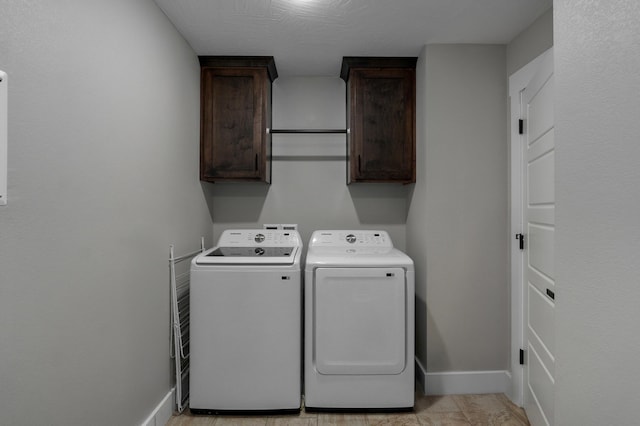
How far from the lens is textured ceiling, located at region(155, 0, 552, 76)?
1.96 m

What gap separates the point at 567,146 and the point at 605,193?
205 millimetres

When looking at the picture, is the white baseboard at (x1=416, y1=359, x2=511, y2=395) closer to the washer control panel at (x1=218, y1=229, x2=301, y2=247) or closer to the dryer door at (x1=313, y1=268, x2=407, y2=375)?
the dryer door at (x1=313, y1=268, x2=407, y2=375)

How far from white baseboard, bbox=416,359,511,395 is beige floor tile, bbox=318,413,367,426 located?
1.82 ft

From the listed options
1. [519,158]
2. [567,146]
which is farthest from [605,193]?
[519,158]

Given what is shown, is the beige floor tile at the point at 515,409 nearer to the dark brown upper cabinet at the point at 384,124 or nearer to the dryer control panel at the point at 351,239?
the dryer control panel at the point at 351,239

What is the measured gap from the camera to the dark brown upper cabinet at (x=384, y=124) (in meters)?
2.65

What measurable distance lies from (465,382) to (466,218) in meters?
1.10

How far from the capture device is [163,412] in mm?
2037

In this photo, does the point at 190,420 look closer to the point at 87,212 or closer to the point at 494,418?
the point at 87,212

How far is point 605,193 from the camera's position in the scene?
782 mm

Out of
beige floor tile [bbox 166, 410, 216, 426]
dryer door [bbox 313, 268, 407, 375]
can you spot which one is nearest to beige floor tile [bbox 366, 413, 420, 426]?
dryer door [bbox 313, 268, 407, 375]

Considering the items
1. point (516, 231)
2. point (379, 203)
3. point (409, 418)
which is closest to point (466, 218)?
point (516, 231)

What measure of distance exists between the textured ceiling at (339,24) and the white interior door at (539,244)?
1.42 feet

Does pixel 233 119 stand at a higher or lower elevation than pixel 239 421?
higher
